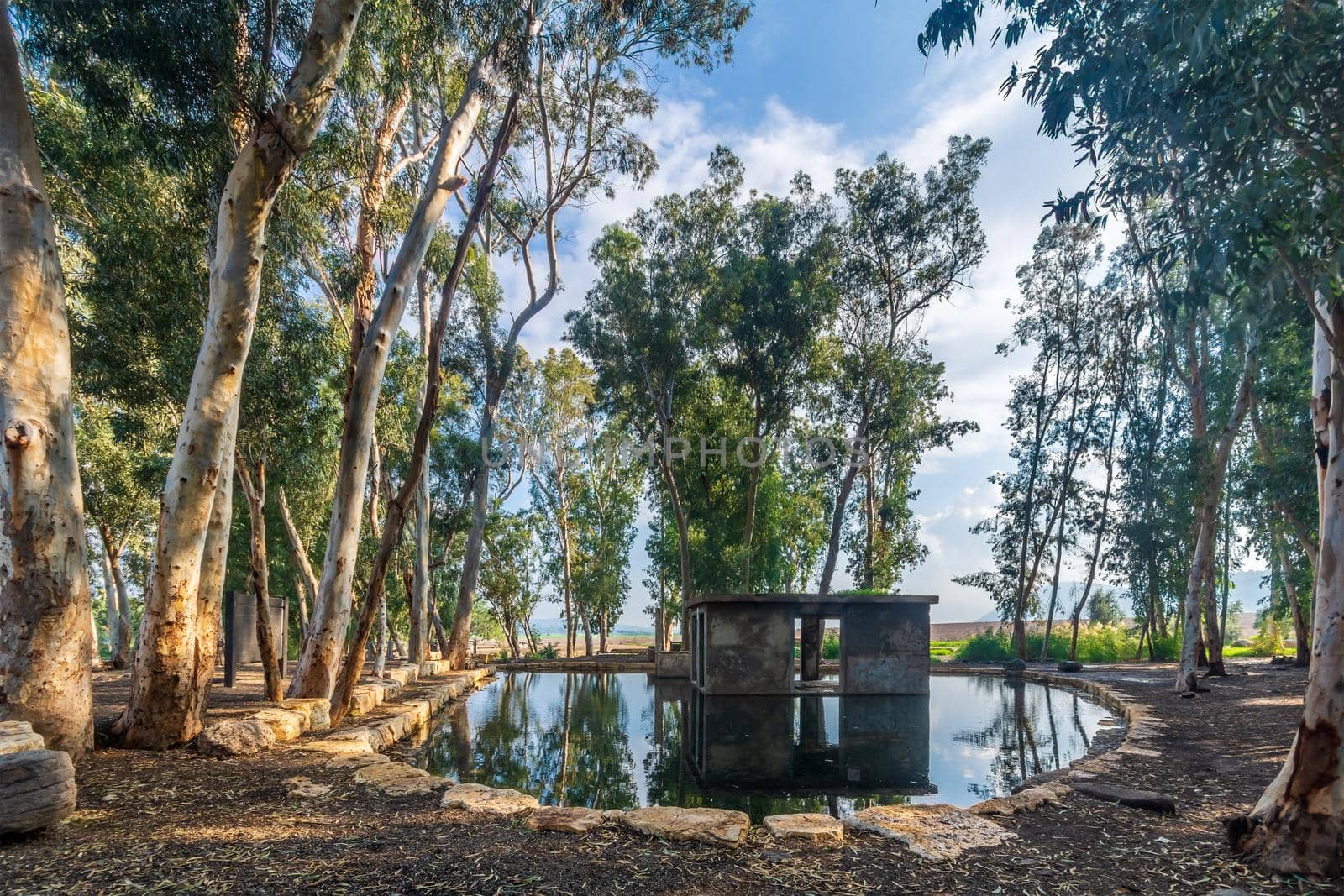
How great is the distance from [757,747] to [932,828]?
5089 mm

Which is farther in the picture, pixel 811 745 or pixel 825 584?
pixel 825 584

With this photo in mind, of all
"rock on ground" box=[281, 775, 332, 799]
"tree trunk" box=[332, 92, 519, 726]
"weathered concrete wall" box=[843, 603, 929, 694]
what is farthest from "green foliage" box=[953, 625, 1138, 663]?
"rock on ground" box=[281, 775, 332, 799]

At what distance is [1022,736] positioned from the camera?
995 centimetres

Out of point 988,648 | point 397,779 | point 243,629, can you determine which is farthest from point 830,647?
point 397,779

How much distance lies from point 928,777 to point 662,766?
2.71 meters

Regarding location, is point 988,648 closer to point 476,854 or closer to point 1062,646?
point 1062,646

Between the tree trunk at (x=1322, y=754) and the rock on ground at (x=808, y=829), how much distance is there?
1985mm

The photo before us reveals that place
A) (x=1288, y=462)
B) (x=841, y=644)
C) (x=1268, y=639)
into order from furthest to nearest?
1. (x=1268, y=639)
2. (x=841, y=644)
3. (x=1288, y=462)

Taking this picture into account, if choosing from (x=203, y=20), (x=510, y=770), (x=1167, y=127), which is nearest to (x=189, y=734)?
(x=510, y=770)

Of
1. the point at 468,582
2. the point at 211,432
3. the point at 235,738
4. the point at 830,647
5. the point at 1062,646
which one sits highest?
the point at 211,432

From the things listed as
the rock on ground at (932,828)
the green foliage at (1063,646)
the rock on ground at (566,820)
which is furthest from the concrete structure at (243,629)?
the green foliage at (1063,646)

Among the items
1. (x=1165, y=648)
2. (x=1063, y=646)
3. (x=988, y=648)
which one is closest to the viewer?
(x=1165, y=648)

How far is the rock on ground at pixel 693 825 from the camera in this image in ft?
13.2

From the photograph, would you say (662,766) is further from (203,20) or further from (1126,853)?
(203,20)
